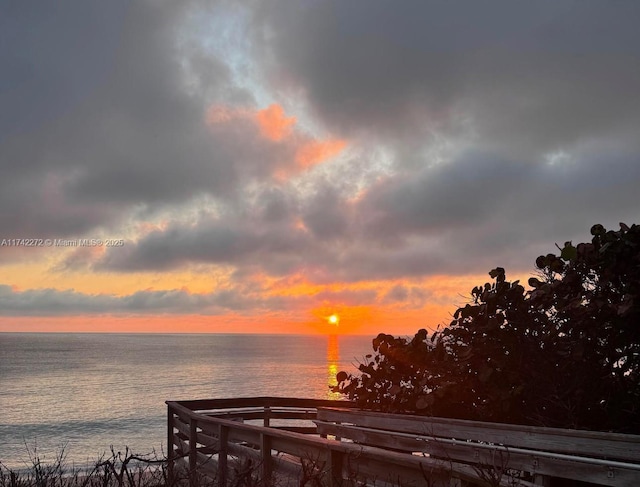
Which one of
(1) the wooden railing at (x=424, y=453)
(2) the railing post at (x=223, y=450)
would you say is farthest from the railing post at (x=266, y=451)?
(2) the railing post at (x=223, y=450)

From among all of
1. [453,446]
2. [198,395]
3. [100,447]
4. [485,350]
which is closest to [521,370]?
[485,350]

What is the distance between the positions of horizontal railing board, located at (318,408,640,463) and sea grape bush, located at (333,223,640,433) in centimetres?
97

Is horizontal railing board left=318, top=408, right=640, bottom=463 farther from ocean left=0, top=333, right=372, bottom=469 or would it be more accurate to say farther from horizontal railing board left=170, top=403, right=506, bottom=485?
ocean left=0, top=333, right=372, bottom=469

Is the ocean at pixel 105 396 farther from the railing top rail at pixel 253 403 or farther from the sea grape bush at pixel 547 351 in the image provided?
Result: the sea grape bush at pixel 547 351

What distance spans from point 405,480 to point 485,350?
3.81 meters

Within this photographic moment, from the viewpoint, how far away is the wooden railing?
4.08m

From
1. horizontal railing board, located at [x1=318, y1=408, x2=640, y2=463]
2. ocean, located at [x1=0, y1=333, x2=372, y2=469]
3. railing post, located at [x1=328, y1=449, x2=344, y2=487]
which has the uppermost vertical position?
horizontal railing board, located at [x1=318, y1=408, x2=640, y2=463]

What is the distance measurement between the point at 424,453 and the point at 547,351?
2440 millimetres

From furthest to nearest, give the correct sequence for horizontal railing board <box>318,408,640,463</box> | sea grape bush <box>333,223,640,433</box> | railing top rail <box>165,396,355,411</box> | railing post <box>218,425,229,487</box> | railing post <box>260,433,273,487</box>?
railing top rail <box>165,396,355,411</box>
railing post <box>218,425,229,487</box>
sea grape bush <box>333,223,640,433</box>
railing post <box>260,433,273,487</box>
horizontal railing board <box>318,408,640,463</box>

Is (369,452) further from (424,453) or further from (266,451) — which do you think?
(266,451)

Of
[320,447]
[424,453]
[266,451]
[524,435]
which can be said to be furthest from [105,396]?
[524,435]

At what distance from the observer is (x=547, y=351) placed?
26.0 ft

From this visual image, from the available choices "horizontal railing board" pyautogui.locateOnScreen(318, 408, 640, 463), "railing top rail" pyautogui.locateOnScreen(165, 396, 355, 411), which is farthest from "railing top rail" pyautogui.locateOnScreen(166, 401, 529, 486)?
"railing top rail" pyautogui.locateOnScreen(165, 396, 355, 411)

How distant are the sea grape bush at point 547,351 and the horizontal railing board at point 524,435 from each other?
97cm
